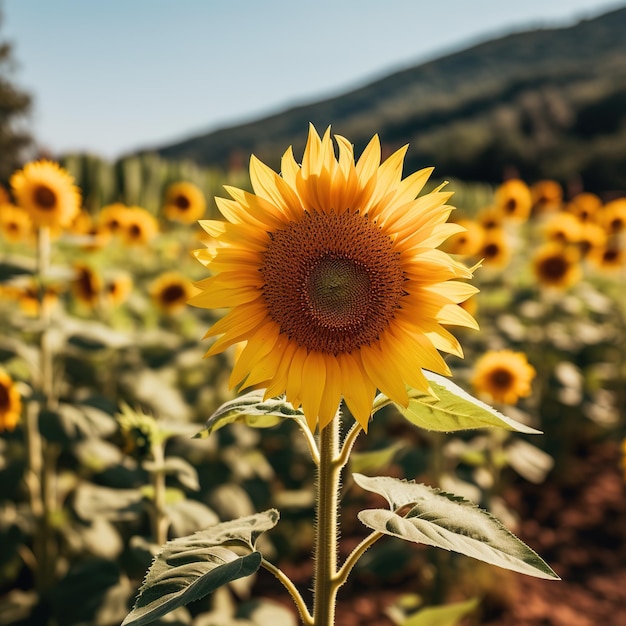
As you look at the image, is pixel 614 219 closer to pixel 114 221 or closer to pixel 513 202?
pixel 513 202

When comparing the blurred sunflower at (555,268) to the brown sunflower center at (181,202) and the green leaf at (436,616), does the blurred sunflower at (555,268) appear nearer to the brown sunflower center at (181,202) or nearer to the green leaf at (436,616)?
the brown sunflower center at (181,202)

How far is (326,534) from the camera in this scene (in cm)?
110

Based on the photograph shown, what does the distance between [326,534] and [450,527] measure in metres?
0.23

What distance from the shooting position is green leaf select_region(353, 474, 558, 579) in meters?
0.86

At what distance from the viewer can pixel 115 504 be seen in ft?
5.94

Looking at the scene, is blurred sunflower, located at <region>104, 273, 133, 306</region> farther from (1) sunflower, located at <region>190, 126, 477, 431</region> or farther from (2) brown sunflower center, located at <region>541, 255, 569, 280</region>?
(1) sunflower, located at <region>190, 126, 477, 431</region>

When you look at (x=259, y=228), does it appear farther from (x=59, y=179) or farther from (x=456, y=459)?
(x=456, y=459)

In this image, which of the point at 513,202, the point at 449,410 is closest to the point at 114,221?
the point at 513,202

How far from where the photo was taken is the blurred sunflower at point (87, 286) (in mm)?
3529

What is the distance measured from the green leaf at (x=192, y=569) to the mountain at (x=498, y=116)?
3.61 ft

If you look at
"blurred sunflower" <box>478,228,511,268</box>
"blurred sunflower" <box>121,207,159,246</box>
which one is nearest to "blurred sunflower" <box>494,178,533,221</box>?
"blurred sunflower" <box>478,228,511,268</box>

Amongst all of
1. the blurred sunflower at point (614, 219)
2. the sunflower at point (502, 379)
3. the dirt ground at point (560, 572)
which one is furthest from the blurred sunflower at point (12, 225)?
the blurred sunflower at point (614, 219)

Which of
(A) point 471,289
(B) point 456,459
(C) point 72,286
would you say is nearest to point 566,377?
(B) point 456,459

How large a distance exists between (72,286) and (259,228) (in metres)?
2.98
